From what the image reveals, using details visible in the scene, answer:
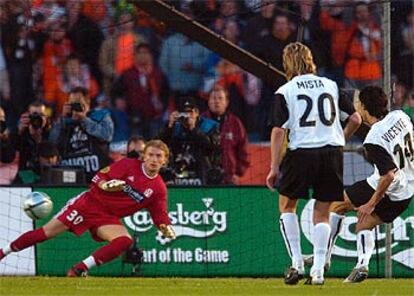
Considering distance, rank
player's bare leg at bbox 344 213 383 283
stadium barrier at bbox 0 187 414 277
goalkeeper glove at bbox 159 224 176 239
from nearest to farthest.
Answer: player's bare leg at bbox 344 213 383 283, goalkeeper glove at bbox 159 224 176 239, stadium barrier at bbox 0 187 414 277

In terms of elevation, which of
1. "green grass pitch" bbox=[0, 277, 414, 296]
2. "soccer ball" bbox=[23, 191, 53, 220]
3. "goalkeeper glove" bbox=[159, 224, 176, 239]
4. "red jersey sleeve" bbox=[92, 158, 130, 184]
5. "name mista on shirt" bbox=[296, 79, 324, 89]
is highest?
"name mista on shirt" bbox=[296, 79, 324, 89]

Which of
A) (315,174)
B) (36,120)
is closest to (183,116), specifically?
(36,120)

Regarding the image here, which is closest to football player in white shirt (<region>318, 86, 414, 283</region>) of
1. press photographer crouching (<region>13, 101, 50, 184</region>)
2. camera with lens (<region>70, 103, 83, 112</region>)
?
camera with lens (<region>70, 103, 83, 112</region>)

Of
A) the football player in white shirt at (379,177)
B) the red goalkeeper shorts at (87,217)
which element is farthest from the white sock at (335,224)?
the red goalkeeper shorts at (87,217)

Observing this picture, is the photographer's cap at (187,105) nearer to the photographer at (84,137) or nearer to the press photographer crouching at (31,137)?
the photographer at (84,137)

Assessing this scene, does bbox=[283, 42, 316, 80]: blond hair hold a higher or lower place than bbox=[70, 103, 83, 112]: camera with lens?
higher

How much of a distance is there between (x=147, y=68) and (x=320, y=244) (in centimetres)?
623

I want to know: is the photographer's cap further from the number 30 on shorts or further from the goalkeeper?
the number 30 on shorts

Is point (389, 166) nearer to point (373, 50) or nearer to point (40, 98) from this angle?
point (373, 50)

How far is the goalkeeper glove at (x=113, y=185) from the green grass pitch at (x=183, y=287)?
3.05ft

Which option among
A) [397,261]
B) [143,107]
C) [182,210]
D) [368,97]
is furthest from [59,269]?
[368,97]

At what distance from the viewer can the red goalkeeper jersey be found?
1437 centimetres

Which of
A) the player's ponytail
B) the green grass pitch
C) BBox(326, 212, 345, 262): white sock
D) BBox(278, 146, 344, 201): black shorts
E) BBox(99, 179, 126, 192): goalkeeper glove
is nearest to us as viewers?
the green grass pitch

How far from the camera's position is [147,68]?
1788 cm
